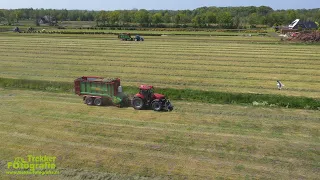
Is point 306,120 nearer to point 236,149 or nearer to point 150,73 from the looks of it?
point 236,149

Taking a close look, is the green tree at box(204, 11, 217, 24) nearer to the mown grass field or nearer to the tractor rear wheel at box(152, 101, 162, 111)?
the mown grass field

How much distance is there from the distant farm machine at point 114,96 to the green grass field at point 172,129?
2.37ft

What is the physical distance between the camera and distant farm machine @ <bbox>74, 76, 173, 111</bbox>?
20052 millimetres

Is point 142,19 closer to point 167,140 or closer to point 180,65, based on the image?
point 180,65

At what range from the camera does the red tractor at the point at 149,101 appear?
19.9 meters

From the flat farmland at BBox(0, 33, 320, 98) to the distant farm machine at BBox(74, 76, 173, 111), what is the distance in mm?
6440

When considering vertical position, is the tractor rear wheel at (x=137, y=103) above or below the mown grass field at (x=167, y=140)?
above

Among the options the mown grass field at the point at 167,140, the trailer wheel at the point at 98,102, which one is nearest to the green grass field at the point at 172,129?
the mown grass field at the point at 167,140

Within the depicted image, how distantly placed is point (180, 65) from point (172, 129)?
17787 millimetres

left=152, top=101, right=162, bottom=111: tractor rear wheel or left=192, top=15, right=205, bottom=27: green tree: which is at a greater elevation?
left=192, top=15, right=205, bottom=27: green tree

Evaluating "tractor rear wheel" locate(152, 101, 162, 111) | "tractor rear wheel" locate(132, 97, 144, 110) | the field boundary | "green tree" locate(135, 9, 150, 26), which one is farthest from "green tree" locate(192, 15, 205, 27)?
"tractor rear wheel" locate(152, 101, 162, 111)

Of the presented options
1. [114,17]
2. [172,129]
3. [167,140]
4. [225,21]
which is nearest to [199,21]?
[225,21]

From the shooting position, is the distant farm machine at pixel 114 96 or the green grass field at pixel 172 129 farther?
the distant farm machine at pixel 114 96

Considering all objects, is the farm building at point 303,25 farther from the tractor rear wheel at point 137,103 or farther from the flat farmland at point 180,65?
the tractor rear wheel at point 137,103
